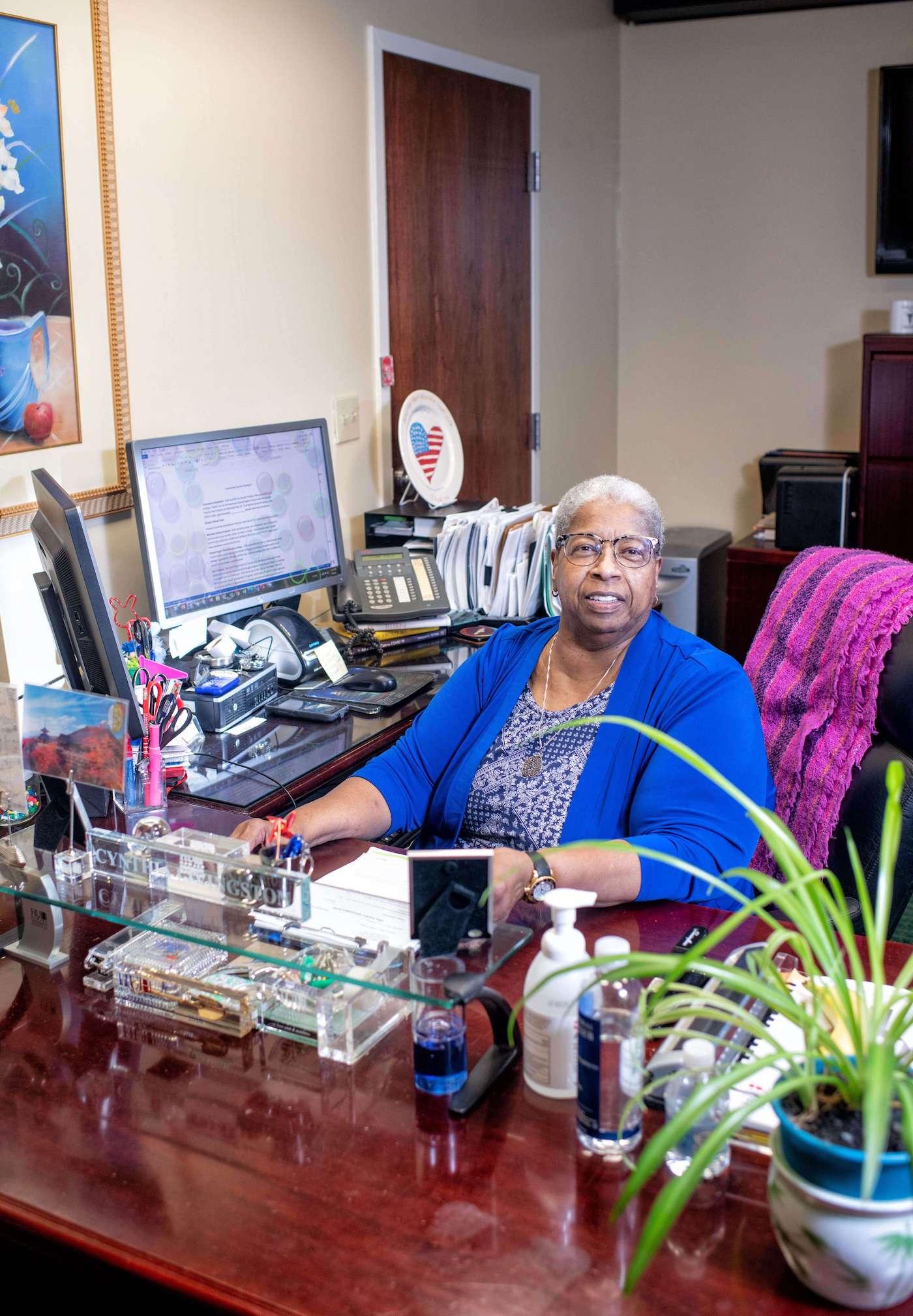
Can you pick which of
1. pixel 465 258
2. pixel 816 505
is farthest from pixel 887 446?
pixel 465 258

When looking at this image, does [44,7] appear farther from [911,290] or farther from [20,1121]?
[911,290]

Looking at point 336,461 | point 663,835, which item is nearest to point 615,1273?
point 663,835

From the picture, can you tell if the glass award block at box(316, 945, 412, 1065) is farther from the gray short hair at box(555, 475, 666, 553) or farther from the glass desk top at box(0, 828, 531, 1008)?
the gray short hair at box(555, 475, 666, 553)

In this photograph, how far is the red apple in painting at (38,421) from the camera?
8.05 ft

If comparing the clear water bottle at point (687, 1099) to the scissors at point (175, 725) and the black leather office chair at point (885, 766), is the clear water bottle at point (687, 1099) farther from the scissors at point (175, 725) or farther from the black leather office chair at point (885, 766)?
the scissors at point (175, 725)

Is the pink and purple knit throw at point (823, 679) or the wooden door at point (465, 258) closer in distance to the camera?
the pink and purple knit throw at point (823, 679)

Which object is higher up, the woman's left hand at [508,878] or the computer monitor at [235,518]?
the computer monitor at [235,518]

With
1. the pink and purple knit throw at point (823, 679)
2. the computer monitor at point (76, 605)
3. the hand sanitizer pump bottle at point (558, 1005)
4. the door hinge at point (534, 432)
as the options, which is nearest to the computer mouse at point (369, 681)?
the computer monitor at point (76, 605)

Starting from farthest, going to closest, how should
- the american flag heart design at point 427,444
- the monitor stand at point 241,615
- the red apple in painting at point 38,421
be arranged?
the american flag heart design at point 427,444 → the monitor stand at point 241,615 → the red apple in painting at point 38,421

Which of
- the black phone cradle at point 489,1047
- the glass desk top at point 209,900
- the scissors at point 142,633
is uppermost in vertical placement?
the scissors at point 142,633

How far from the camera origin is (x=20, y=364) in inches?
95.4

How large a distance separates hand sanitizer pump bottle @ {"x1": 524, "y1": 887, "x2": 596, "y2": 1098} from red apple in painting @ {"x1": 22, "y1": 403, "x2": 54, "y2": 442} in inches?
64.6

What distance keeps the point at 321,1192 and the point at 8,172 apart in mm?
1960

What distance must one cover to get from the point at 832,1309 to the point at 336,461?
2708mm
